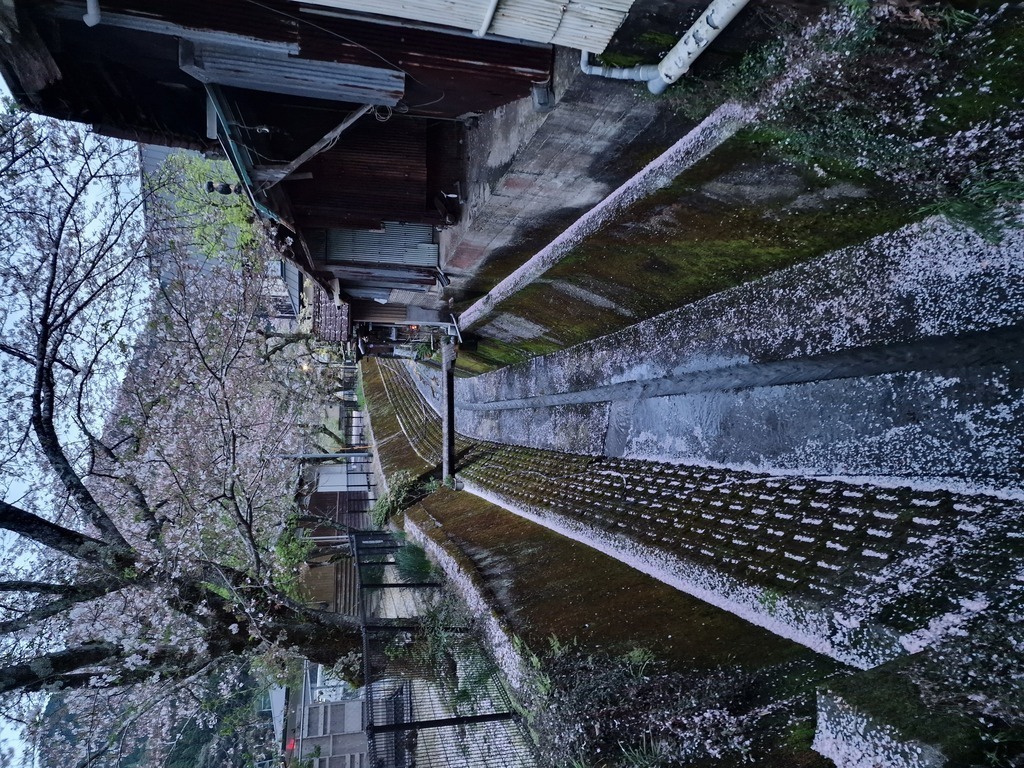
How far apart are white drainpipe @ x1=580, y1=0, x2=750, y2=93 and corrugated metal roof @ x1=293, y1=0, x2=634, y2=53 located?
358 millimetres

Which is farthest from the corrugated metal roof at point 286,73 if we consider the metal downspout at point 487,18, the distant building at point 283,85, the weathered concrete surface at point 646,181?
the weathered concrete surface at point 646,181

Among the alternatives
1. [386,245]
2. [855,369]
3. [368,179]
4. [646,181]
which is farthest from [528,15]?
[386,245]

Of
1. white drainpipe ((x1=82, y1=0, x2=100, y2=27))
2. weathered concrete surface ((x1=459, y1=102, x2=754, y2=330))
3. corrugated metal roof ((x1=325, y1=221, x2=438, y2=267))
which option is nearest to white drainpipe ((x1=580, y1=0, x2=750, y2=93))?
weathered concrete surface ((x1=459, y1=102, x2=754, y2=330))

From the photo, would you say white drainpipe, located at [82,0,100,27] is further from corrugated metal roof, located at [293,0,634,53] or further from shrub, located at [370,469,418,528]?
shrub, located at [370,469,418,528]

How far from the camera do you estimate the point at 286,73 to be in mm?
4734

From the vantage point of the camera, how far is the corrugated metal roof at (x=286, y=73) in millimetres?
4492

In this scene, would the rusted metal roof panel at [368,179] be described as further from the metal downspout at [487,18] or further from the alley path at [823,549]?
the alley path at [823,549]

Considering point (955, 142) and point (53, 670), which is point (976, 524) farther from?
point (53, 670)

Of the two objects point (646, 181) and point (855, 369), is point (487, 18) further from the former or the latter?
point (855, 369)

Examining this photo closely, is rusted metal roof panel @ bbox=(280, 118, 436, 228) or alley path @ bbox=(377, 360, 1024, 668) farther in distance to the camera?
rusted metal roof panel @ bbox=(280, 118, 436, 228)

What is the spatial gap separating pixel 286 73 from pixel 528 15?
85.9 inches

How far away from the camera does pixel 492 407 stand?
12.6 m

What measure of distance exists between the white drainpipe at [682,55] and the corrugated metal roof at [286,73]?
1.78 meters

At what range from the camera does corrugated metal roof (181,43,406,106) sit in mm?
4492
